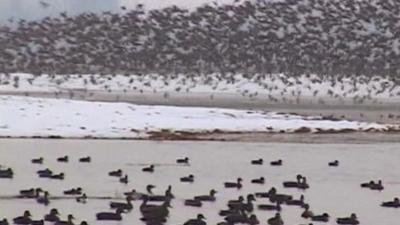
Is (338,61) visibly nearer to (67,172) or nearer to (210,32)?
(210,32)

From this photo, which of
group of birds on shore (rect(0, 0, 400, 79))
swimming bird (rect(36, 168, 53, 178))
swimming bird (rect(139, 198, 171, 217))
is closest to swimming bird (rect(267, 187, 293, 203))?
swimming bird (rect(139, 198, 171, 217))

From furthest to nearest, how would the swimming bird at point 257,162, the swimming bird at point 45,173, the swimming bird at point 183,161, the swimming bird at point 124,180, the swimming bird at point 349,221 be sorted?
1. the swimming bird at point 257,162
2. the swimming bird at point 183,161
3. the swimming bird at point 45,173
4. the swimming bird at point 124,180
5. the swimming bird at point 349,221

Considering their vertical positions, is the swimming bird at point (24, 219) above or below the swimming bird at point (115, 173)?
below

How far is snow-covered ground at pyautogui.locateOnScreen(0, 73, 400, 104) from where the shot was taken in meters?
69.4

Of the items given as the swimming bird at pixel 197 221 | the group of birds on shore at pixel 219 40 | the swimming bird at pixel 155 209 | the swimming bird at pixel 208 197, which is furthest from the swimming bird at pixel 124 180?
the group of birds on shore at pixel 219 40

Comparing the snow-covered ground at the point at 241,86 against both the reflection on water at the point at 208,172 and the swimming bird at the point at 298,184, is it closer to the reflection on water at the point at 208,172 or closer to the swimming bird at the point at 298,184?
the reflection on water at the point at 208,172

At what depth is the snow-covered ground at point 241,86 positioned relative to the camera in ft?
228

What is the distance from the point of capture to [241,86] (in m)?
76.2

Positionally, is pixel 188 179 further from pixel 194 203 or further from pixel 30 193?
pixel 30 193

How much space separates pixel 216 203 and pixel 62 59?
9792cm

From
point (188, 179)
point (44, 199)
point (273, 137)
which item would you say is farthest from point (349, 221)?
point (273, 137)

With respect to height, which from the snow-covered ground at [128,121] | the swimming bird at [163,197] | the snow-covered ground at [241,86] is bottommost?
the swimming bird at [163,197]

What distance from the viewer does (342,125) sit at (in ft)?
133

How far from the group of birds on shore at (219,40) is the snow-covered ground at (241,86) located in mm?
14119
